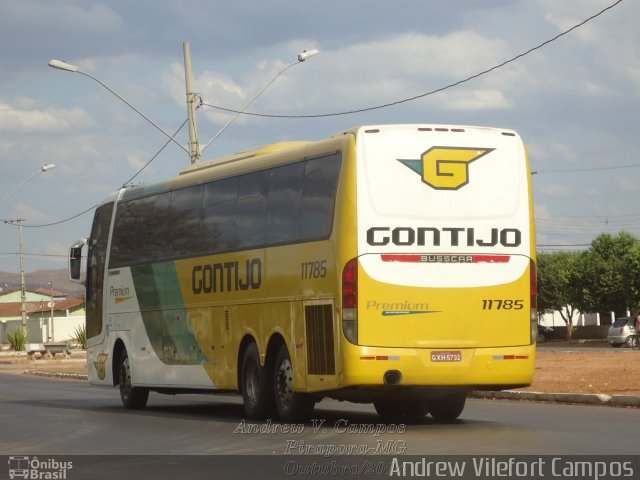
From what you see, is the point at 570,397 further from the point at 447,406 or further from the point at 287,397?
the point at 287,397

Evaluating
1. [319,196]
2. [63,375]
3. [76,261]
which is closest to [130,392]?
[76,261]

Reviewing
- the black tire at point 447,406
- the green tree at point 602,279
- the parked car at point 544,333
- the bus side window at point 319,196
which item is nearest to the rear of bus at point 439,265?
the bus side window at point 319,196

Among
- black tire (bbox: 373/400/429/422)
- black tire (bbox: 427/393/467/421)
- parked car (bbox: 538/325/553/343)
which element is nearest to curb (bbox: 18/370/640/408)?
black tire (bbox: 373/400/429/422)

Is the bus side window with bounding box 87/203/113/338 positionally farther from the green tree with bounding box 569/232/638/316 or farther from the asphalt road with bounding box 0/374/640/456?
the green tree with bounding box 569/232/638/316

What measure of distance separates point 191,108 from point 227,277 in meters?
13.6

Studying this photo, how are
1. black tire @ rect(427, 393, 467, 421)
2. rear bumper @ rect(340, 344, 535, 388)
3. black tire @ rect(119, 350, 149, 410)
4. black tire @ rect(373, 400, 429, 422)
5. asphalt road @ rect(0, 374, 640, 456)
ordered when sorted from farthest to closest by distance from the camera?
black tire @ rect(119, 350, 149, 410), black tire @ rect(373, 400, 429, 422), black tire @ rect(427, 393, 467, 421), rear bumper @ rect(340, 344, 535, 388), asphalt road @ rect(0, 374, 640, 456)

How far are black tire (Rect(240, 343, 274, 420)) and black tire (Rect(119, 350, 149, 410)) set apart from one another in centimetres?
470

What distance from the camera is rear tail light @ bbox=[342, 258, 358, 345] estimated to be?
15781mm

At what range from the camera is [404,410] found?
1883cm

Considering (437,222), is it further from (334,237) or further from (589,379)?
(589,379)
